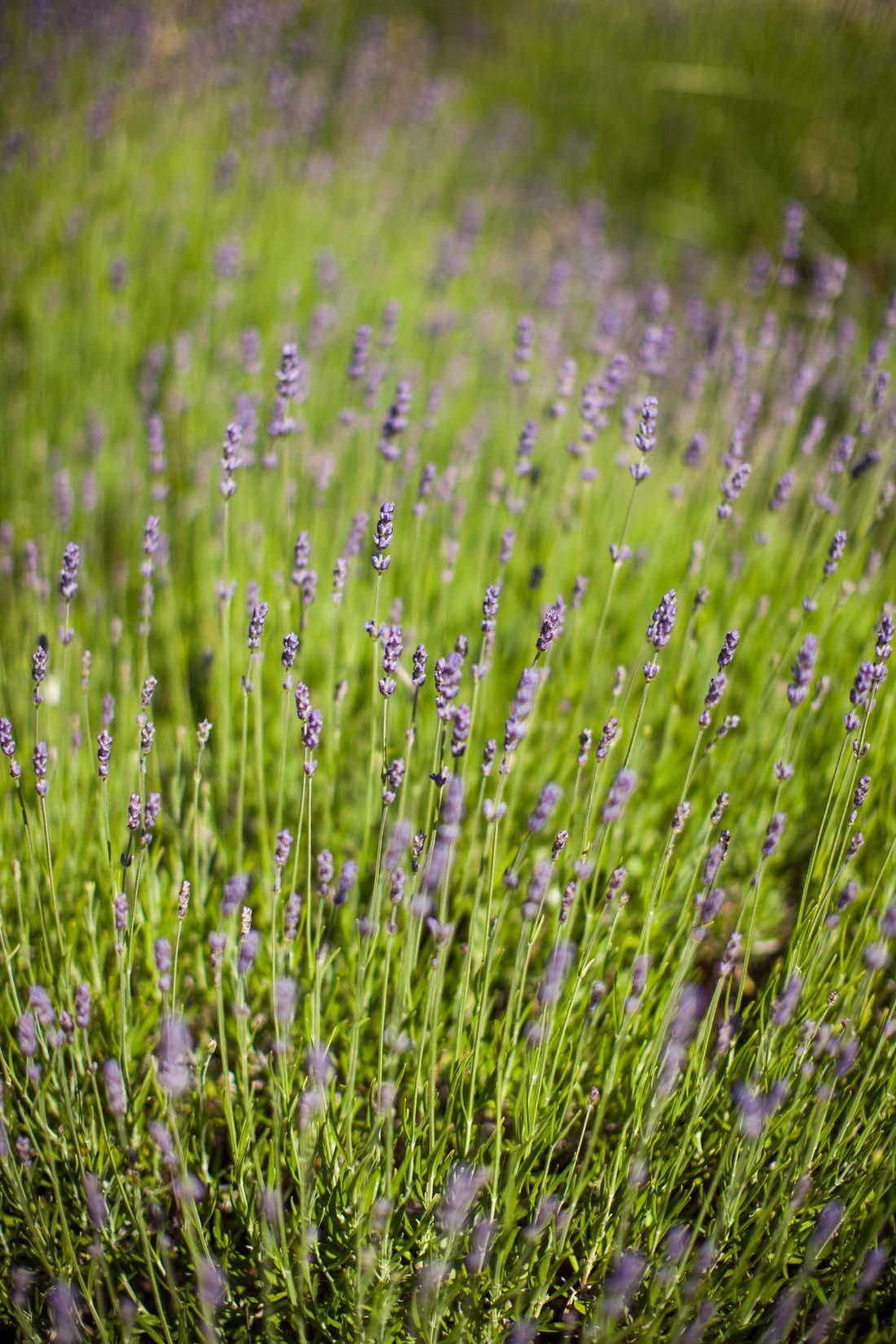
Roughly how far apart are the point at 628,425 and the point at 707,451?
0.53 meters

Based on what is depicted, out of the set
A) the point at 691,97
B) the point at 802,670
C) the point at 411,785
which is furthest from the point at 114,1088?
the point at 691,97

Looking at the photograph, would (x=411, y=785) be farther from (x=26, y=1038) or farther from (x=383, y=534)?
(x=26, y=1038)

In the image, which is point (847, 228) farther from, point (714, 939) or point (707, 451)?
point (714, 939)

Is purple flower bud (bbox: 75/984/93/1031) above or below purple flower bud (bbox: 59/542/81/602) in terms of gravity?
below

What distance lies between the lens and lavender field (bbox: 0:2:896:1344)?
142cm

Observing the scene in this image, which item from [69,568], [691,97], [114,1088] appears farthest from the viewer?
[691,97]

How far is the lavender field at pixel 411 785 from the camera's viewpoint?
4.66ft

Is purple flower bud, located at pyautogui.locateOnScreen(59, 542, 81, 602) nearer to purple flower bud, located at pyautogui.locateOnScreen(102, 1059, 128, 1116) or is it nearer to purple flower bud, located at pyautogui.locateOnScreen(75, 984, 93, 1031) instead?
purple flower bud, located at pyautogui.locateOnScreen(75, 984, 93, 1031)

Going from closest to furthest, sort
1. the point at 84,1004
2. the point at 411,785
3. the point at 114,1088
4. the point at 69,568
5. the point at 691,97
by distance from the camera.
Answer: the point at 114,1088, the point at 84,1004, the point at 69,568, the point at 411,785, the point at 691,97

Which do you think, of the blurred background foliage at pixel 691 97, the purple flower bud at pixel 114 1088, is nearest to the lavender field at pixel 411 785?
the purple flower bud at pixel 114 1088

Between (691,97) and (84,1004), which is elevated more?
(691,97)

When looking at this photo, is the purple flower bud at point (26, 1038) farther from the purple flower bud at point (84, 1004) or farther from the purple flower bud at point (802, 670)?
the purple flower bud at point (802, 670)

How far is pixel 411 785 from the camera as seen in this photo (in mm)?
2100

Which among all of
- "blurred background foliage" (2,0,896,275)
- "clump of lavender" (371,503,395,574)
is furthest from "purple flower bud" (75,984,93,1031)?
"blurred background foliage" (2,0,896,275)
